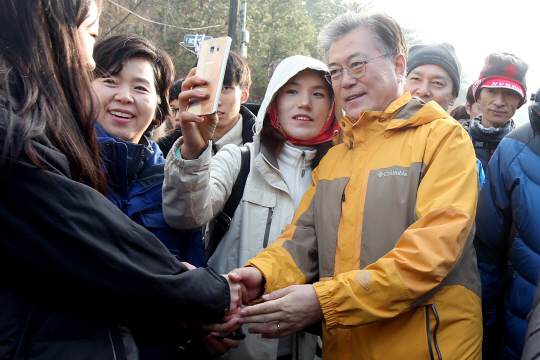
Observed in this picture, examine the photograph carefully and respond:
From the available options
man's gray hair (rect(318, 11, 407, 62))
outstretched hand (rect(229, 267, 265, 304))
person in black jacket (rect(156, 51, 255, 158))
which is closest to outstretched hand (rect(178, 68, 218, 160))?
outstretched hand (rect(229, 267, 265, 304))

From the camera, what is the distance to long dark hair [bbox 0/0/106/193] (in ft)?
3.66

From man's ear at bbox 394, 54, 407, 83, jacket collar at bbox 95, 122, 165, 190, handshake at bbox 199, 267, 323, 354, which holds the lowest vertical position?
handshake at bbox 199, 267, 323, 354

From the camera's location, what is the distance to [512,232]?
224 centimetres

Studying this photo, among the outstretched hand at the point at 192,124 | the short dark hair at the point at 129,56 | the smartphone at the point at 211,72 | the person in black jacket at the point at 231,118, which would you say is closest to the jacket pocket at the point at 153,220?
the outstretched hand at the point at 192,124

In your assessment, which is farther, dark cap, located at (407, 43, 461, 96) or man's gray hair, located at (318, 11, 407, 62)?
dark cap, located at (407, 43, 461, 96)

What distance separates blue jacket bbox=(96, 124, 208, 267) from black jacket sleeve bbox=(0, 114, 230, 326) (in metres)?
0.60

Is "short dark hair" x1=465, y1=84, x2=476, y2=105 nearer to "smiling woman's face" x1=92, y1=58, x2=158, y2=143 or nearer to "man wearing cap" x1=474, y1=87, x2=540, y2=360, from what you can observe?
"man wearing cap" x1=474, y1=87, x2=540, y2=360

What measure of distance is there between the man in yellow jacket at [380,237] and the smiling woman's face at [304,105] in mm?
294

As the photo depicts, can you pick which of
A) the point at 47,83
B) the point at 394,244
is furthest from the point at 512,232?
the point at 47,83

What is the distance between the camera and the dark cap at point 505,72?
140 inches

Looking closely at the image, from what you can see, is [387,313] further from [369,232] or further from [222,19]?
[222,19]

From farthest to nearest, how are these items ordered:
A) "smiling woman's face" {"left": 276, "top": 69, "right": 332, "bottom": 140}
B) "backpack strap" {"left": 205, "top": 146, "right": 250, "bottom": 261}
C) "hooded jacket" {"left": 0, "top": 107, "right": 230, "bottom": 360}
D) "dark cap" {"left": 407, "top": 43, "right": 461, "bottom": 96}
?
"dark cap" {"left": 407, "top": 43, "right": 461, "bottom": 96}
"smiling woman's face" {"left": 276, "top": 69, "right": 332, "bottom": 140}
"backpack strap" {"left": 205, "top": 146, "right": 250, "bottom": 261}
"hooded jacket" {"left": 0, "top": 107, "right": 230, "bottom": 360}

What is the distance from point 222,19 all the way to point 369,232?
20890mm

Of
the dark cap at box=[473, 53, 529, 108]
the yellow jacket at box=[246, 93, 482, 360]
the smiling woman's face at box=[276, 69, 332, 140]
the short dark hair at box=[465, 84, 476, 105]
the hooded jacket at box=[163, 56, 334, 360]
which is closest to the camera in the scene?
the yellow jacket at box=[246, 93, 482, 360]
